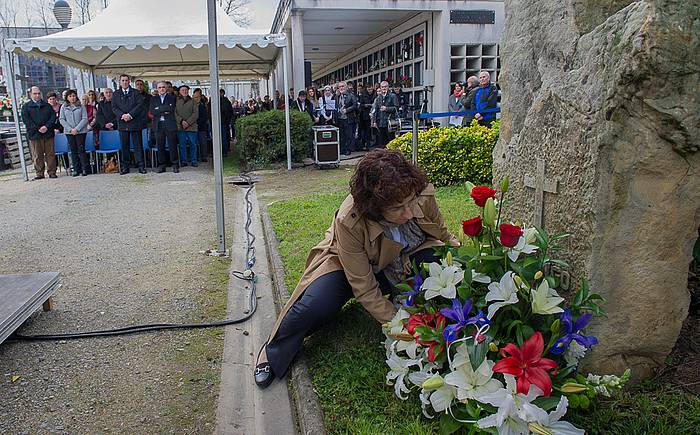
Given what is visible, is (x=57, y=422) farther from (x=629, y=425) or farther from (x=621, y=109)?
(x=621, y=109)

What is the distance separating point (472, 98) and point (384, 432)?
9.00 m

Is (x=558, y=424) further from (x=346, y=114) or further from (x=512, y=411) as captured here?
(x=346, y=114)

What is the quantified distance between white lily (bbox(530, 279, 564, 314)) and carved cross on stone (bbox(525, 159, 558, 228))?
53 cm

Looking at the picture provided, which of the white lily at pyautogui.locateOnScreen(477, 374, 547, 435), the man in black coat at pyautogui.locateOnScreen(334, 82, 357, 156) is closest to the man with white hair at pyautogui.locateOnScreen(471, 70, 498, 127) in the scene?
the man in black coat at pyautogui.locateOnScreen(334, 82, 357, 156)

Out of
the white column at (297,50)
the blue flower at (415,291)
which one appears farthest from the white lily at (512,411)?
the white column at (297,50)

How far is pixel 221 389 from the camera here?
3.22m

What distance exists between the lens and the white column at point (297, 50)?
15.2 meters

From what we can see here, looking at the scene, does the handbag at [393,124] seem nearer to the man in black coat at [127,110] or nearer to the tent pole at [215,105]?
the man in black coat at [127,110]

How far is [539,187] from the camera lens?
285 centimetres

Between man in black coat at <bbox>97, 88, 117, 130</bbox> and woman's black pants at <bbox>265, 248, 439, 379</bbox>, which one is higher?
man in black coat at <bbox>97, 88, 117, 130</bbox>

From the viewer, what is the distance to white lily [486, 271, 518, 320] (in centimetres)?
242

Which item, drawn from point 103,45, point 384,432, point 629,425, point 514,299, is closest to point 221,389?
point 384,432

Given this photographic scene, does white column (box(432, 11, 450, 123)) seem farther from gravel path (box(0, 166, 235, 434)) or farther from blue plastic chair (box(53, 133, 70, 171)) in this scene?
blue plastic chair (box(53, 133, 70, 171))

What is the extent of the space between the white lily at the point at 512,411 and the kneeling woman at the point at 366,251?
90 cm
